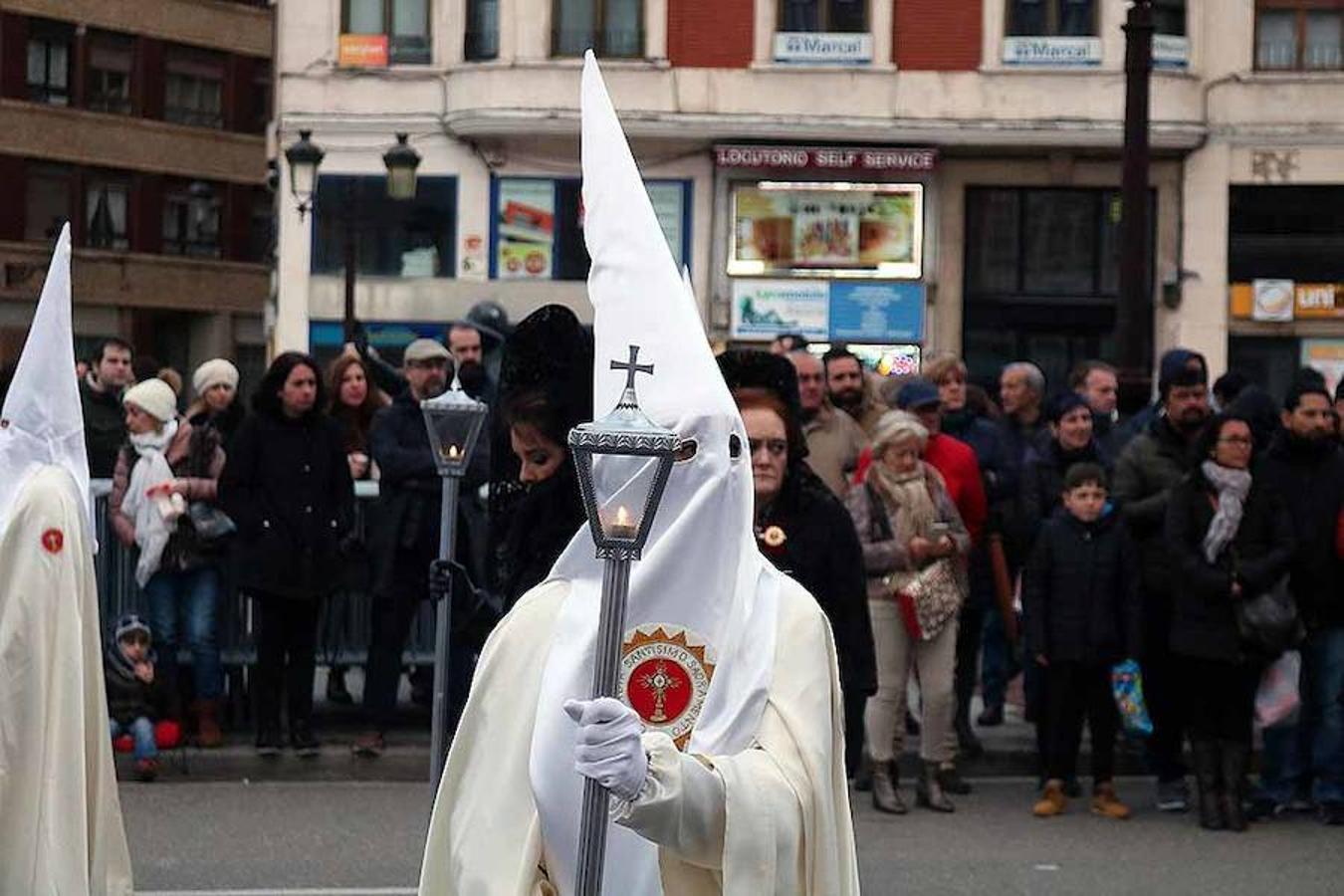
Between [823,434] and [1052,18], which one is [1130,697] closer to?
[823,434]

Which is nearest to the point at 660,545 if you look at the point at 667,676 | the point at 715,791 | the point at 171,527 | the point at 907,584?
the point at 667,676

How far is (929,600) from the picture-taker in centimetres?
1188

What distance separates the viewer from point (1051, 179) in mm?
32938

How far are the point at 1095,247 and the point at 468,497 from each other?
21.3 meters

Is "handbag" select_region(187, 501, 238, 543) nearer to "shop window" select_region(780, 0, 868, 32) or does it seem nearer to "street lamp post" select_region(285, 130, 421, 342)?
"street lamp post" select_region(285, 130, 421, 342)

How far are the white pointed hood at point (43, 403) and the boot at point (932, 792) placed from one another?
15.8 feet

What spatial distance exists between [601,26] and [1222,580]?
2265 cm

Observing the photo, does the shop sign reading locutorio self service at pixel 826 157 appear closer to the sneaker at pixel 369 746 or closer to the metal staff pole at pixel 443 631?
the sneaker at pixel 369 746

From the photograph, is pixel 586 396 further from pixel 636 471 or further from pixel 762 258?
pixel 762 258

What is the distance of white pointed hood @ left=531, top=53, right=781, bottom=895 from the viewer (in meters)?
4.38

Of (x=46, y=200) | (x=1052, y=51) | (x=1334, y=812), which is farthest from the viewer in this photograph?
(x=46, y=200)

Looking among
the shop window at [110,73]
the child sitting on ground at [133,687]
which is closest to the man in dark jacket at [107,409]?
the child sitting on ground at [133,687]

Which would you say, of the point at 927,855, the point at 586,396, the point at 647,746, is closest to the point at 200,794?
the point at 927,855

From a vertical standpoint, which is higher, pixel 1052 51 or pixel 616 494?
pixel 1052 51
